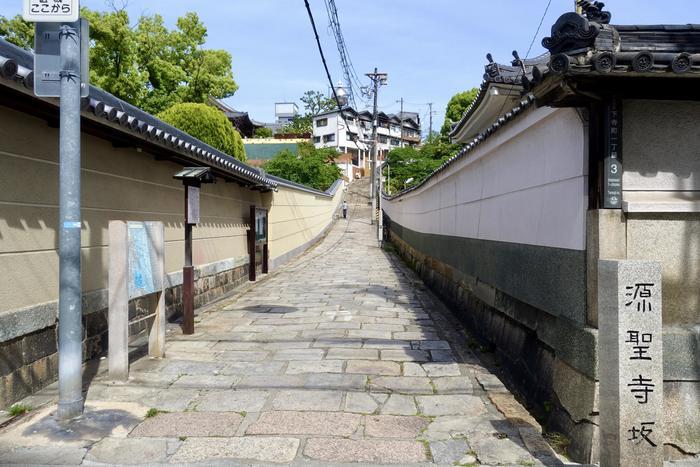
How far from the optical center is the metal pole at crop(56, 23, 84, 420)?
4.73 metres

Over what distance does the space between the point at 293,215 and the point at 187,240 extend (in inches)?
514

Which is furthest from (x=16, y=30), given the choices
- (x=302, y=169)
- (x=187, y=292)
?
(x=187, y=292)

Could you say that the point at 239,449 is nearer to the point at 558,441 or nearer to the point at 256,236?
the point at 558,441

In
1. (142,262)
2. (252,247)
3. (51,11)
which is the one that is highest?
(51,11)

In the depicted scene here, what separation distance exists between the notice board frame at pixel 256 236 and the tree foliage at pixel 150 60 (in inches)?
703

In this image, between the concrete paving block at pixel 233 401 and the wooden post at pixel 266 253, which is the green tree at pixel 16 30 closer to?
the wooden post at pixel 266 253

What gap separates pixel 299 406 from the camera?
5137 millimetres

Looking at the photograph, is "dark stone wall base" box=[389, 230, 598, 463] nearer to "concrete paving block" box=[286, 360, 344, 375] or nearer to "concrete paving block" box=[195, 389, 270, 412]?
"concrete paving block" box=[286, 360, 344, 375]

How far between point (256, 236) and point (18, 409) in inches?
A: 418

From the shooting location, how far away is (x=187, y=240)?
27.6 ft

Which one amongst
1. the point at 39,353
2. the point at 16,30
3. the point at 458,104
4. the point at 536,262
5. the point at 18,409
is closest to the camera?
the point at 18,409

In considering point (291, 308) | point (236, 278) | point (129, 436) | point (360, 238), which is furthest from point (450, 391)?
point (360, 238)

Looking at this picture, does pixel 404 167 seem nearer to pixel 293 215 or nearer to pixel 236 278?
pixel 293 215

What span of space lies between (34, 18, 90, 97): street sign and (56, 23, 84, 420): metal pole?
0.21 ft
